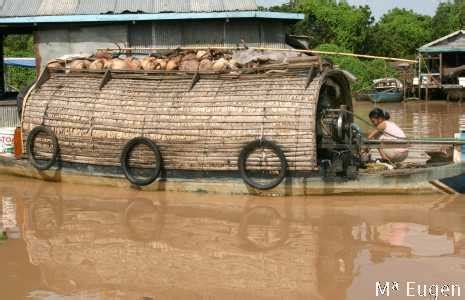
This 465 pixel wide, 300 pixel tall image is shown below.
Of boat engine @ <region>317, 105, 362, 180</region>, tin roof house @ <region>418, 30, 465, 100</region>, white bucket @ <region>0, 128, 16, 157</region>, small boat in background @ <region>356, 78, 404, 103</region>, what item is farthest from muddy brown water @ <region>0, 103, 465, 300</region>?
tin roof house @ <region>418, 30, 465, 100</region>

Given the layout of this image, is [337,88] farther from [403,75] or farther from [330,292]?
[403,75]

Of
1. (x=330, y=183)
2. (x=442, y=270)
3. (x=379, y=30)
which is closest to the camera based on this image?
(x=442, y=270)

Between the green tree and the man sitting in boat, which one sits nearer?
the man sitting in boat

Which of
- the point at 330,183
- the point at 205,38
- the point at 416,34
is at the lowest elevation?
the point at 330,183

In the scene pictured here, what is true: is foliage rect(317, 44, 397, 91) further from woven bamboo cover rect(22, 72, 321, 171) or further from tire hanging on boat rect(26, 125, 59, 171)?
tire hanging on boat rect(26, 125, 59, 171)

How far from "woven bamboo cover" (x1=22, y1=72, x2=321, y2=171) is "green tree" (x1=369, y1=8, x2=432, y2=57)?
33.0 metres

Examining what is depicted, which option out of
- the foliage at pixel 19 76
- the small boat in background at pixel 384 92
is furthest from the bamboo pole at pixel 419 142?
the foliage at pixel 19 76

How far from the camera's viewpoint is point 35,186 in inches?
394

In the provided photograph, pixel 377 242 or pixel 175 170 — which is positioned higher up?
pixel 175 170

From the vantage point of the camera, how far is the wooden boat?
8.41 meters

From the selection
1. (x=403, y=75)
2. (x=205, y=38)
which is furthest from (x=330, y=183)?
(x=403, y=75)

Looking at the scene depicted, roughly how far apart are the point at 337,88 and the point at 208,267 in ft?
15.1

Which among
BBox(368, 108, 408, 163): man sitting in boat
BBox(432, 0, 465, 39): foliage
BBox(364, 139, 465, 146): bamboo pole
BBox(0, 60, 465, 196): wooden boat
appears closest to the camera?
BBox(364, 139, 465, 146): bamboo pole

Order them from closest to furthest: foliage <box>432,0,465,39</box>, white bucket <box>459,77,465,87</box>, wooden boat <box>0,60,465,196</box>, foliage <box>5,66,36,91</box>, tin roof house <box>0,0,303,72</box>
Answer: wooden boat <box>0,60,465,196</box>, tin roof house <box>0,0,303,72</box>, foliage <box>5,66,36,91</box>, white bucket <box>459,77,465,87</box>, foliage <box>432,0,465,39</box>
